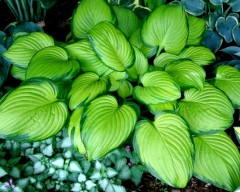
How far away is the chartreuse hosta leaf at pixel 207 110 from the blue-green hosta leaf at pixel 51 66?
0.50 m

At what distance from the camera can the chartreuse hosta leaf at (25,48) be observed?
1.56 metres

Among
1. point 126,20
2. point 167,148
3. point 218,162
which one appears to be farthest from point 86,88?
point 218,162

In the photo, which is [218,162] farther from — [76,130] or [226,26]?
[226,26]

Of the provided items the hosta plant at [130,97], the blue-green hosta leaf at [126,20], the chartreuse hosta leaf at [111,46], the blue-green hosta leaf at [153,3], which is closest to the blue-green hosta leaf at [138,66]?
the hosta plant at [130,97]

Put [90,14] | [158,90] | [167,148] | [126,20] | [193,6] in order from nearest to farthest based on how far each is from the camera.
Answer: [167,148]
[158,90]
[90,14]
[126,20]
[193,6]

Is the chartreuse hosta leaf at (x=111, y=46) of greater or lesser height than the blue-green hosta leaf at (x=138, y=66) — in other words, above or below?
above

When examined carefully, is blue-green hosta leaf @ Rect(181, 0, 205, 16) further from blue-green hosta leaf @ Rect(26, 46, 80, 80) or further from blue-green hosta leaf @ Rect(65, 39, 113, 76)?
blue-green hosta leaf @ Rect(26, 46, 80, 80)

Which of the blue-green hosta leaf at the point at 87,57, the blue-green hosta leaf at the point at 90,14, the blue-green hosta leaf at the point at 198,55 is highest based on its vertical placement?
the blue-green hosta leaf at the point at 90,14

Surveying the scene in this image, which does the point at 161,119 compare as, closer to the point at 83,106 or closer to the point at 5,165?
the point at 83,106

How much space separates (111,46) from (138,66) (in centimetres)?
19

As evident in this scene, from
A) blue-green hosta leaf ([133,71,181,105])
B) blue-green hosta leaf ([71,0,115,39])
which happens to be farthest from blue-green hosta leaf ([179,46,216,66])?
blue-green hosta leaf ([71,0,115,39])

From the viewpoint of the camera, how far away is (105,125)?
1333 millimetres

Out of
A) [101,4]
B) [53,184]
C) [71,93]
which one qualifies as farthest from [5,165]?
[101,4]

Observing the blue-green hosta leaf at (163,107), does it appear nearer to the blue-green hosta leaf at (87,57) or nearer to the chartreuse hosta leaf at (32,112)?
the blue-green hosta leaf at (87,57)
